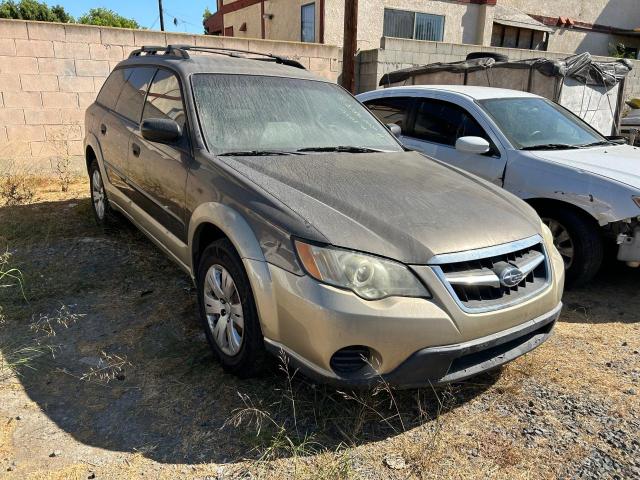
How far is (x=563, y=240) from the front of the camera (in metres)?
4.22

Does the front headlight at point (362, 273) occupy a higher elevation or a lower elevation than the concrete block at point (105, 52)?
lower

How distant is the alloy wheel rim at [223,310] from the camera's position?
268cm

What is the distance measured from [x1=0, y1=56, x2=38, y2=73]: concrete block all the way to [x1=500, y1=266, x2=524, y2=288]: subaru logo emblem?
7.72 m

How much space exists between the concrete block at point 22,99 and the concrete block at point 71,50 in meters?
0.70

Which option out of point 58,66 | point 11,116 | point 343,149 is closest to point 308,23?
point 58,66

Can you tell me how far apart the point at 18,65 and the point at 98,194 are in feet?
11.9

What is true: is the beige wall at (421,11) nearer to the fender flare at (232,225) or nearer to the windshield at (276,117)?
the windshield at (276,117)

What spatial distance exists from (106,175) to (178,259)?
185 centimetres

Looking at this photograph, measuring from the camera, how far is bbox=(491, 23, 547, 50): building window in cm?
1880

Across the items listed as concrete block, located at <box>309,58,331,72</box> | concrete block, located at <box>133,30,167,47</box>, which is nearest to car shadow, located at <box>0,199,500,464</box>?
concrete block, located at <box>133,30,167,47</box>

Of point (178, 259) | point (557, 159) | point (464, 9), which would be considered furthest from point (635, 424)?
point (464, 9)

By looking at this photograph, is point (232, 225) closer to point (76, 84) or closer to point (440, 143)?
point (440, 143)

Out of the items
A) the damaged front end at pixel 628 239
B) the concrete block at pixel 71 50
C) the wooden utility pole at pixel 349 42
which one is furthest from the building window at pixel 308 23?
the damaged front end at pixel 628 239

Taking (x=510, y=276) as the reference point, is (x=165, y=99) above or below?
above
